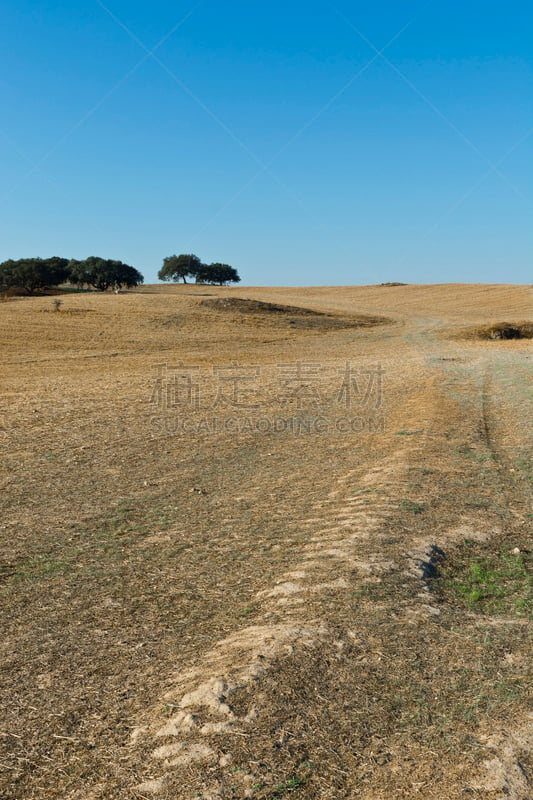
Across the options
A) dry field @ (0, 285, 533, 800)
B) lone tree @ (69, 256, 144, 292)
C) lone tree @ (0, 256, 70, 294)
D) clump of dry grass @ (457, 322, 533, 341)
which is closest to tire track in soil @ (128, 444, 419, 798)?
dry field @ (0, 285, 533, 800)

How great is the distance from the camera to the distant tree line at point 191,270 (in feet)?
297

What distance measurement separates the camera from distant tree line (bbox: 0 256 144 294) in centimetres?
6506

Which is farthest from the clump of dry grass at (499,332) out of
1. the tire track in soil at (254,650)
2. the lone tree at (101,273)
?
the lone tree at (101,273)

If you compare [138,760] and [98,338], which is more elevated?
[98,338]

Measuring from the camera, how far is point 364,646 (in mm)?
4336

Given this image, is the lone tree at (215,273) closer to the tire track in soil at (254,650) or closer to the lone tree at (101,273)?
the lone tree at (101,273)

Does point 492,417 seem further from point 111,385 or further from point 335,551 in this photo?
point 111,385

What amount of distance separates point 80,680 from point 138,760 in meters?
0.98

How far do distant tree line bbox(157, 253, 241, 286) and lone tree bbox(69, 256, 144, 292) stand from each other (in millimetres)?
17667

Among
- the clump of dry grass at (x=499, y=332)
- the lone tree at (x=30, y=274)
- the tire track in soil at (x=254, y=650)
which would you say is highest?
the lone tree at (x=30, y=274)

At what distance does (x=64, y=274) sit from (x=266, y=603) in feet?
232

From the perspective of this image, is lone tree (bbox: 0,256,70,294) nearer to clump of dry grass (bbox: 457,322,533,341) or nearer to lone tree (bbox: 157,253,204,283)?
lone tree (bbox: 157,253,204,283)

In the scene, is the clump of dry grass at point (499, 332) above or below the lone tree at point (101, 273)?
below

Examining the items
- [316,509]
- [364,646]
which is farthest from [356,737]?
[316,509]
